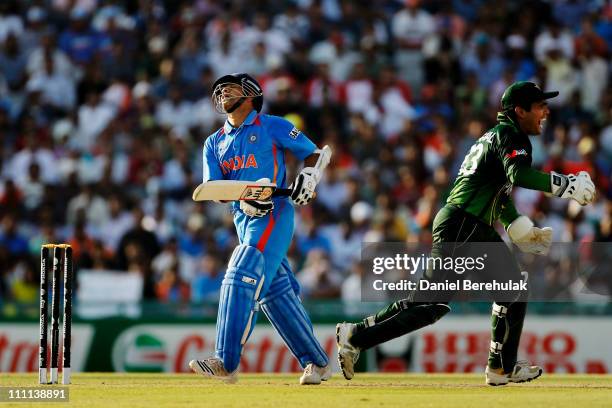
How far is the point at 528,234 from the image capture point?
373 inches

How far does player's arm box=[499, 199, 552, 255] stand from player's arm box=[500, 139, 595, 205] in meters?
0.57

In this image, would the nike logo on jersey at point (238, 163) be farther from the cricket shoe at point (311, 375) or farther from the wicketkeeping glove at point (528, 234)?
the wicketkeeping glove at point (528, 234)

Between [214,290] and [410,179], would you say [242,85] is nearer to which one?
[214,290]

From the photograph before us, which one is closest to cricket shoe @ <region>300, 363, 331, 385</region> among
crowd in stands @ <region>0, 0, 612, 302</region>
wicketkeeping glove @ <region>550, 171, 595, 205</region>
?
wicketkeeping glove @ <region>550, 171, 595, 205</region>

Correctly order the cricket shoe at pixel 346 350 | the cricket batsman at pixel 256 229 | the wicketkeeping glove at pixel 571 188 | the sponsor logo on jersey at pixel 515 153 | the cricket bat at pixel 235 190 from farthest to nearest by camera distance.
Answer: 1. the cricket shoe at pixel 346 350
2. the cricket batsman at pixel 256 229
3. the cricket bat at pixel 235 190
4. the sponsor logo on jersey at pixel 515 153
5. the wicketkeeping glove at pixel 571 188

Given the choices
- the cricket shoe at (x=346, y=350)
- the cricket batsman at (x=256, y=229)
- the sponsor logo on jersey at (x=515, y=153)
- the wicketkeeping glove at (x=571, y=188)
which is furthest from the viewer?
the cricket shoe at (x=346, y=350)

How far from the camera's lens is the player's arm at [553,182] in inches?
349

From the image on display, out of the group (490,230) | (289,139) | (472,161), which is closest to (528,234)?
(490,230)

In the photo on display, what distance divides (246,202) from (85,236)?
7743 millimetres

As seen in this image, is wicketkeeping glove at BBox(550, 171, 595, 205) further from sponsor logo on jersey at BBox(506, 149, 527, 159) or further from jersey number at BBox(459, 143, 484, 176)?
jersey number at BBox(459, 143, 484, 176)

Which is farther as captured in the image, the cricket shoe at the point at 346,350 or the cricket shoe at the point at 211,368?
the cricket shoe at the point at 346,350

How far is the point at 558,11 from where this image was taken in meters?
20.5

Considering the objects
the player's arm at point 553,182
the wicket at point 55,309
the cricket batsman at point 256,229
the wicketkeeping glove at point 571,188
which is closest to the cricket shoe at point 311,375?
the cricket batsman at point 256,229

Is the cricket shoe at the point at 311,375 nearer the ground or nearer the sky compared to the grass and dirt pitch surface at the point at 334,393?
nearer the sky
